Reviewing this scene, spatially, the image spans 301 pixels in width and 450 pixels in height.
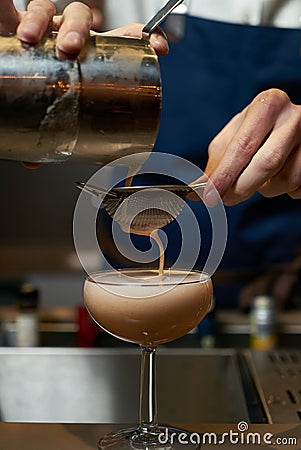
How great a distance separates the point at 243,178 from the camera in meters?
1.07

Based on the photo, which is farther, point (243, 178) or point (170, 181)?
point (170, 181)

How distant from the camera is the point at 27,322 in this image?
1.95 metres

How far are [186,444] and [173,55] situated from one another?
5.67 feet

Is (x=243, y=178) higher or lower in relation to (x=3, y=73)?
lower

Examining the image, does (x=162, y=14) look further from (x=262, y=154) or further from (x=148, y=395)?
(x=148, y=395)

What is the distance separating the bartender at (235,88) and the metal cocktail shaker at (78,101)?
1453mm

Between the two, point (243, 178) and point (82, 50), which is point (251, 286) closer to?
point (243, 178)

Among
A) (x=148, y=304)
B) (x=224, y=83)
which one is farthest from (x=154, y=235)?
(x=224, y=83)

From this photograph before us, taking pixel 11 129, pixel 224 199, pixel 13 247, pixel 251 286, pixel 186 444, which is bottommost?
pixel 13 247

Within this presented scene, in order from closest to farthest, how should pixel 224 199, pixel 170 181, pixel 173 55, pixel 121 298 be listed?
pixel 121 298 < pixel 224 199 < pixel 170 181 < pixel 173 55

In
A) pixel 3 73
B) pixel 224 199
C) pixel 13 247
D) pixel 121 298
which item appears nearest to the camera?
pixel 3 73

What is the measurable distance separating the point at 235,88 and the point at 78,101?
1.64m

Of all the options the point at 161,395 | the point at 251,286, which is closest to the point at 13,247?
the point at 251,286

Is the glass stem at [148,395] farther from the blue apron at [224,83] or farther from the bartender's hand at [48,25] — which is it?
the blue apron at [224,83]
